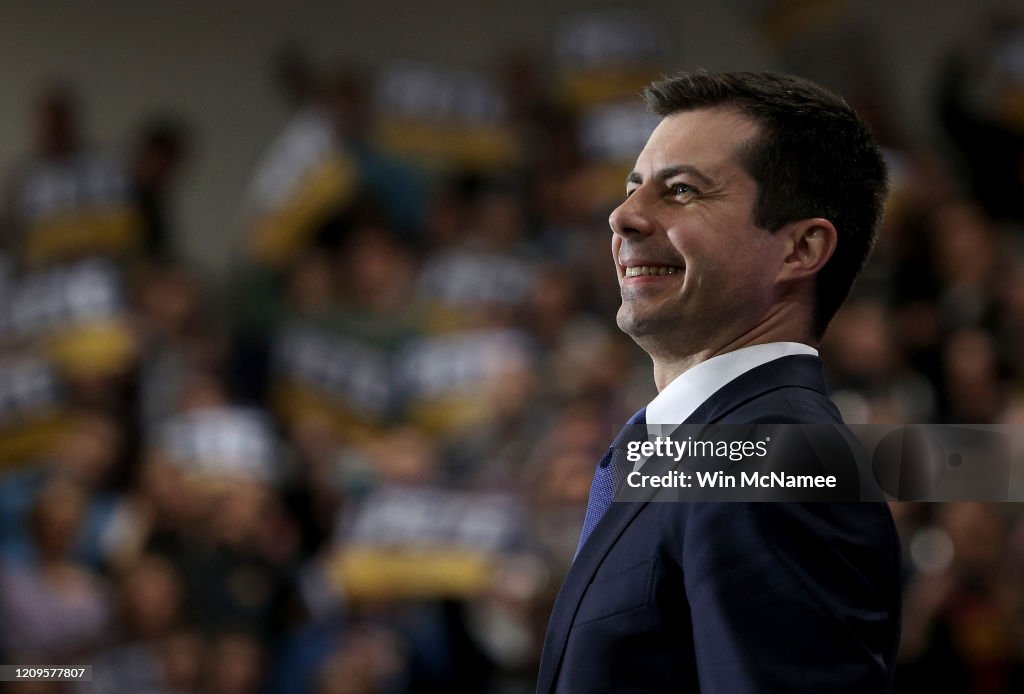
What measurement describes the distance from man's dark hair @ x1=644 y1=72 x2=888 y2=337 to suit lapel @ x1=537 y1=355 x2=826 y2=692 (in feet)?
0.33

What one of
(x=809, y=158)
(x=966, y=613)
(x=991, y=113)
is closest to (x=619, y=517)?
(x=809, y=158)

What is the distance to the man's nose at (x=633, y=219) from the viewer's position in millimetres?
1150

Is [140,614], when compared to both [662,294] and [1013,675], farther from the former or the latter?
[662,294]

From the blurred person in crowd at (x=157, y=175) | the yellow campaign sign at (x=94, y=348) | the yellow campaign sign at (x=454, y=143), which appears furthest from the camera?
the blurred person in crowd at (x=157, y=175)

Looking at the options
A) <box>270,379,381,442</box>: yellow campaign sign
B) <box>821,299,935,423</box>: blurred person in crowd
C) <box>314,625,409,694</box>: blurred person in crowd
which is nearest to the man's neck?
<box>821,299,935,423</box>: blurred person in crowd

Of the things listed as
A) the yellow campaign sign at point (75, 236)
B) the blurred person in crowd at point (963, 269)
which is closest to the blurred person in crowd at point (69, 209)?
the yellow campaign sign at point (75, 236)

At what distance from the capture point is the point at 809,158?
1.14 metres

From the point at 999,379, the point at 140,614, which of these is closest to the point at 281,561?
the point at 140,614

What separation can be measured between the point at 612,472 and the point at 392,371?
3781 mm

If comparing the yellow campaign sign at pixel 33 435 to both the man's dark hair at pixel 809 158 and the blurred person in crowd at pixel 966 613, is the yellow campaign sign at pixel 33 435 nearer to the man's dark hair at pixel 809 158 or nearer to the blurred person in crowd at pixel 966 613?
the blurred person in crowd at pixel 966 613

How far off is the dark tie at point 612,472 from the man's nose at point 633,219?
145 mm

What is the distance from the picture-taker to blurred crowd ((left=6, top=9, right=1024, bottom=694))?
372 centimetres

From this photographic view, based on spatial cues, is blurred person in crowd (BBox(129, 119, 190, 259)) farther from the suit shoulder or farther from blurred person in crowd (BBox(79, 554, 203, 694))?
the suit shoulder

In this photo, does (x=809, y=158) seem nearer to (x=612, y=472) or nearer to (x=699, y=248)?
(x=699, y=248)
